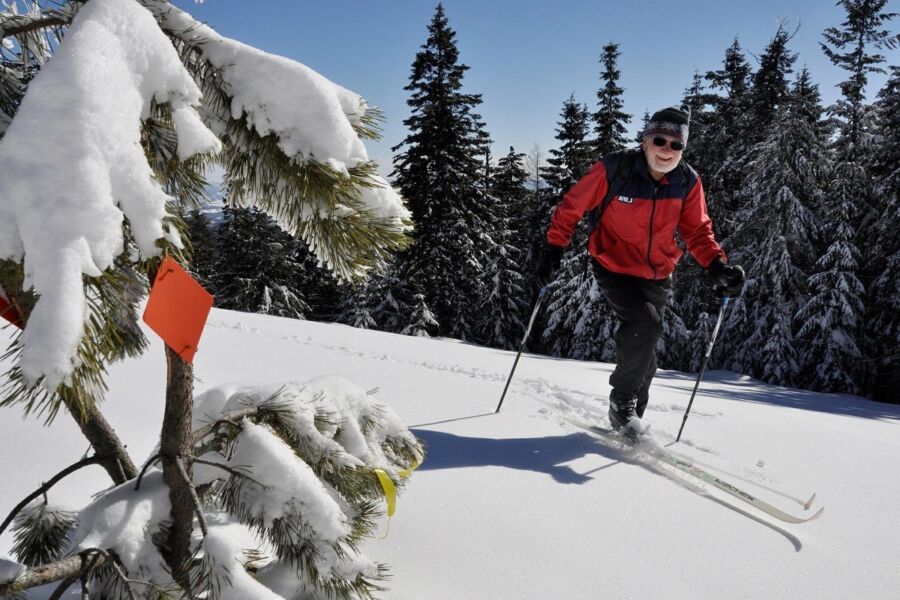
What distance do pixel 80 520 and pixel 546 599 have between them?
122cm

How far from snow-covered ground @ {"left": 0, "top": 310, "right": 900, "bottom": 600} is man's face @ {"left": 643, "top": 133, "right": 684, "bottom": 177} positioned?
72.5 inches

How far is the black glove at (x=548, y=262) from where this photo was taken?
385cm

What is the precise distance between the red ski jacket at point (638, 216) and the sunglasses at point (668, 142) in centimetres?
14

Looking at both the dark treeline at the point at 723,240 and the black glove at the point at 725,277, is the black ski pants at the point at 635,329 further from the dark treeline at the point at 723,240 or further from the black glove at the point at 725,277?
the dark treeline at the point at 723,240

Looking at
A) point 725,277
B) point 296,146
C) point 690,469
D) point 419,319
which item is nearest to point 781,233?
point 419,319

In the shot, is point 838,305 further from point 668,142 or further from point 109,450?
point 109,450

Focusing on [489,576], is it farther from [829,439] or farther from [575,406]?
[829,439]

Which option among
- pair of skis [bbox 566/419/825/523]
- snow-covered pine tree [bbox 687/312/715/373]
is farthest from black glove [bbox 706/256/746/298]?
snow-covered pine tree [bbox 687/312/715/373]

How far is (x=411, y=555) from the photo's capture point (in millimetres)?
1691

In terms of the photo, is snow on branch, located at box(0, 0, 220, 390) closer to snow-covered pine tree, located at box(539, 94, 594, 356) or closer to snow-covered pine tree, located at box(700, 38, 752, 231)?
snow-covered pine tree, located at box(539, 94, 594, 356)

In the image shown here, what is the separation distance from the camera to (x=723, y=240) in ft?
68.8

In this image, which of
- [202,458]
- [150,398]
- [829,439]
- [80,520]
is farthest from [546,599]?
[829,439]

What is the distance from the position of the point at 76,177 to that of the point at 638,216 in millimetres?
3572

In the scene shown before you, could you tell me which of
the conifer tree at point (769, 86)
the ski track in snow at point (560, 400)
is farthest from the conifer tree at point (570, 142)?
the ski track in snow at point (560, 400)
